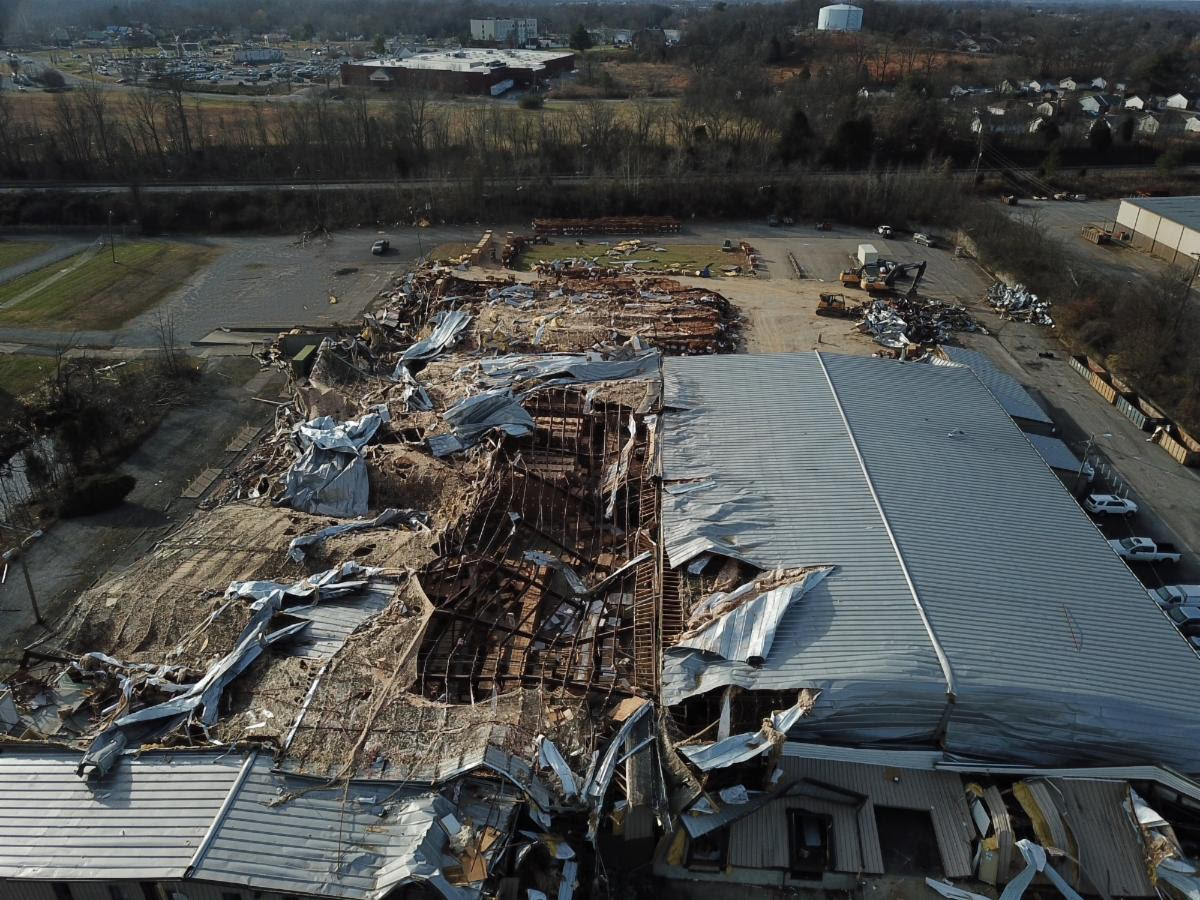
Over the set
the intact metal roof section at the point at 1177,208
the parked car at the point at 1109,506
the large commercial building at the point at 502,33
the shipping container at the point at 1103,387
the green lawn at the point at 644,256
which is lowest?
the parked car at the point at 1109,506

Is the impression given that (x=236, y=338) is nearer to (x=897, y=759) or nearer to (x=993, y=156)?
(x=897, y=759)

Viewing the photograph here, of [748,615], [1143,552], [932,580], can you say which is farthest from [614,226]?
[748,615]

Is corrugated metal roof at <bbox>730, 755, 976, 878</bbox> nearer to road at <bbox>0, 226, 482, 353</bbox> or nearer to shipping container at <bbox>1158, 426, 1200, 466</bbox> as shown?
shipping container at <bbox>1158, 426, 1200, 466</bbox>

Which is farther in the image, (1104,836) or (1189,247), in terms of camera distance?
(1189,247)

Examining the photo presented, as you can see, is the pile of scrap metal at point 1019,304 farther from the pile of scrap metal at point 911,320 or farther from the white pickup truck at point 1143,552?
the white pickup truck at point 1143,552

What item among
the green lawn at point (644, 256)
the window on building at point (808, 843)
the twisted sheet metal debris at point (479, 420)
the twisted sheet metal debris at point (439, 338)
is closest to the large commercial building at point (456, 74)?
the green lawn at point (644, 256)

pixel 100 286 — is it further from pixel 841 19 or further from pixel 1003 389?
pixel 841 19
